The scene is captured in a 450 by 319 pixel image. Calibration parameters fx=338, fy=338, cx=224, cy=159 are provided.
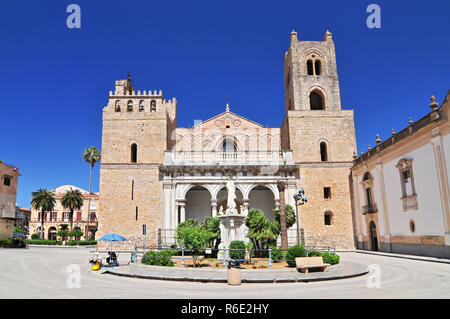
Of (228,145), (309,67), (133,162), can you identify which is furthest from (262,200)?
(309,67)

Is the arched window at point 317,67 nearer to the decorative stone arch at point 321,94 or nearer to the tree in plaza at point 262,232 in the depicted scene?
the decorative stone arch at point 321,94

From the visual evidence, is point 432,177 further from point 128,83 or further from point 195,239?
point 128,83

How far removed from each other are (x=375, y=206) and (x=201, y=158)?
14.1 metres

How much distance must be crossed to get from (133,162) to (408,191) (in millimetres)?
20718

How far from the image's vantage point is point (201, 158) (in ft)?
94.9

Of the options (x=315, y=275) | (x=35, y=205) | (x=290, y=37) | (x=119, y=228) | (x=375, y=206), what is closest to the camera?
(x=315, y=275)

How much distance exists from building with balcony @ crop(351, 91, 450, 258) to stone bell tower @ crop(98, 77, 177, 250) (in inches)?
631

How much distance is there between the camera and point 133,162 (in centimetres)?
2881

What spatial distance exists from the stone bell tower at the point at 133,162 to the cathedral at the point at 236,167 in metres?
0.08

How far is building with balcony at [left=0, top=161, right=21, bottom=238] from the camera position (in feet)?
125

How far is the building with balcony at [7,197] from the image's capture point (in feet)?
125

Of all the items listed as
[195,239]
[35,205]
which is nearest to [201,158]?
[195,239]

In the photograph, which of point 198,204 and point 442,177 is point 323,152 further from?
point 442,177
